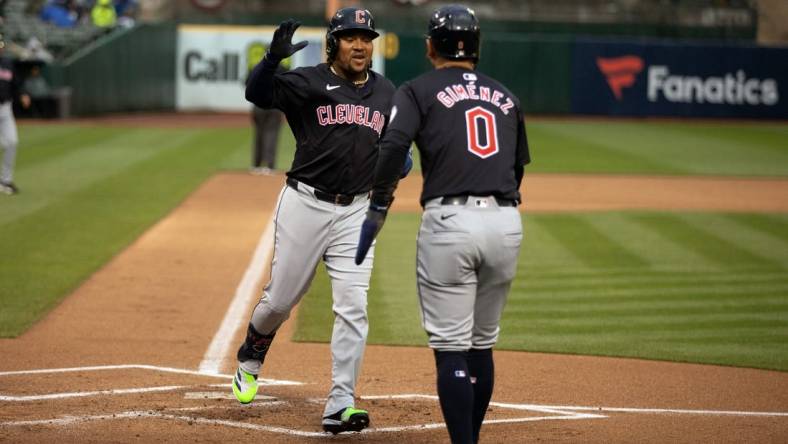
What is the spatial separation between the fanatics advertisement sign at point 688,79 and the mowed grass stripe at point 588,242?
2026cm

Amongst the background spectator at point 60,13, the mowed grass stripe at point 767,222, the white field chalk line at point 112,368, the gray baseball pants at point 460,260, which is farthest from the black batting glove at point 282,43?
the background spectator at point 60,13

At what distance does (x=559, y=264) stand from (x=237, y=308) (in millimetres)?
3686

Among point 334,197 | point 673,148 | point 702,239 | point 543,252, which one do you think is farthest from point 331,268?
point 673,148

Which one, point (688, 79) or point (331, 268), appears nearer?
point (331, 268)

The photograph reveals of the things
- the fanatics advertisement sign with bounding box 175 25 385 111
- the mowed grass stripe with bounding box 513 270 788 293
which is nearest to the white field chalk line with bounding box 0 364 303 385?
the mowed grass stripe with bounding box 513 270 788 293

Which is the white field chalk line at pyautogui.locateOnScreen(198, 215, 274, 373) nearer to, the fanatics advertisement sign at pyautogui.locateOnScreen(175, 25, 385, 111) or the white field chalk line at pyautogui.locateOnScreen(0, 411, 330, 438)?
the white field chalk line at pyautogui.locateOnScreen(0, 411, 330, 438)

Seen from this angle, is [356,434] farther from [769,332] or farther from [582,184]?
[582,184]

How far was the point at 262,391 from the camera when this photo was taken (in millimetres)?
6984

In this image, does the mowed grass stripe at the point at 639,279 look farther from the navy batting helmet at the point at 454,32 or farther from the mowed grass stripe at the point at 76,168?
the mowed grass stripe at the point at 76,168

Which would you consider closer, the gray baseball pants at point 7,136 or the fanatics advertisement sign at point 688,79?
the gray baseball pants at point 7,136

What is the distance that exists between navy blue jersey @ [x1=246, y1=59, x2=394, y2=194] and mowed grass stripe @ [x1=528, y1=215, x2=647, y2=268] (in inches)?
236

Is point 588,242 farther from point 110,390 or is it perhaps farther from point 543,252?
point 110,390

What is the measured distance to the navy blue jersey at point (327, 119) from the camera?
625 cm

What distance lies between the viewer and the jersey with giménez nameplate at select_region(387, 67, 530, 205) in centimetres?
520
